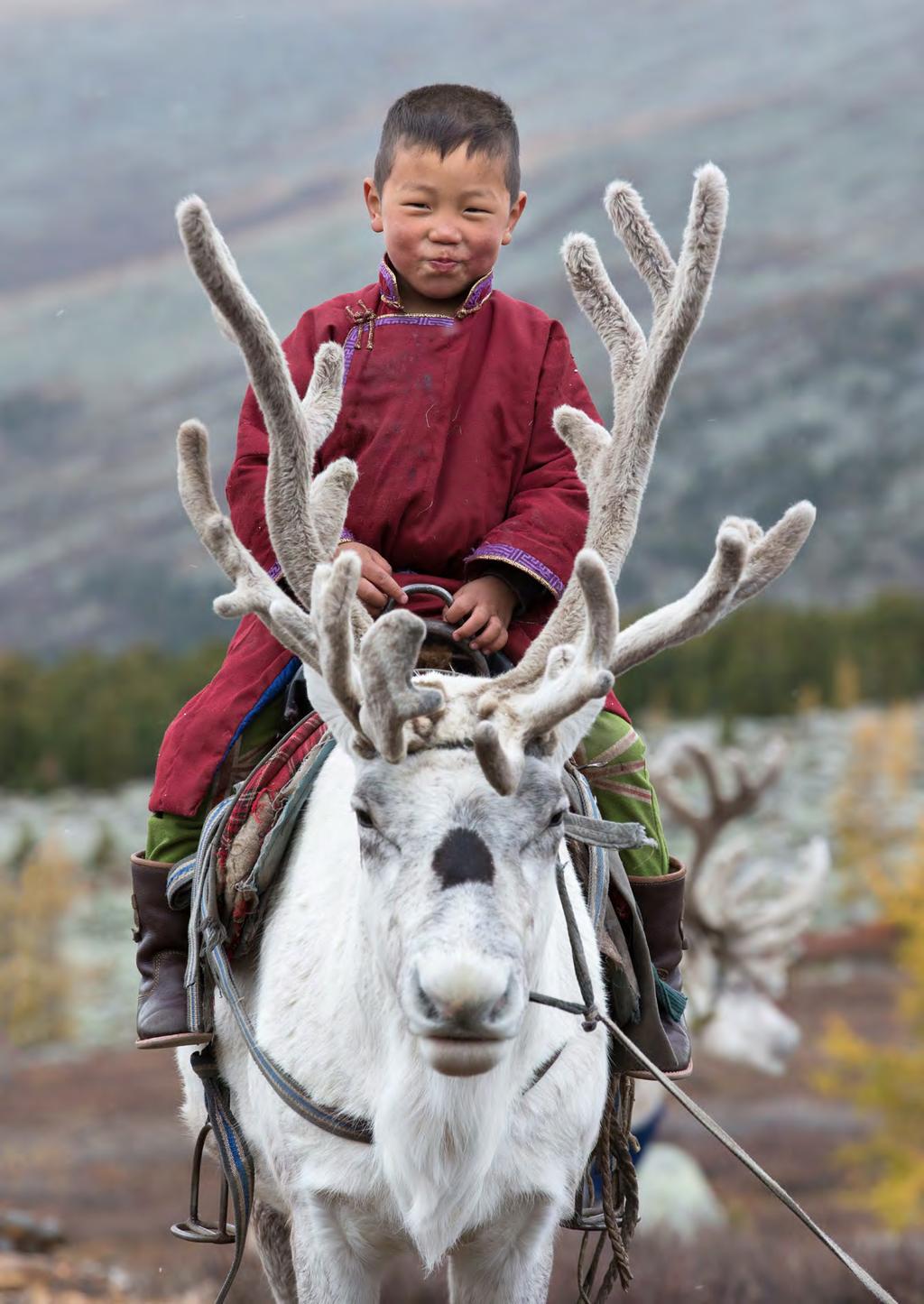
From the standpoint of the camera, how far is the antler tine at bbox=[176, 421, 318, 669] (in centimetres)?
335

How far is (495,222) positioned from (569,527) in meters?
0.76

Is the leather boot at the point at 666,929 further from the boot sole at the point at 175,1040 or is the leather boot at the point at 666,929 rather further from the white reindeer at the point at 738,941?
the white reindeer at the point at 738,941

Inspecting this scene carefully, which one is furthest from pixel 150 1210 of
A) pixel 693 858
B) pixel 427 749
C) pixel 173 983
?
pixel 427 749

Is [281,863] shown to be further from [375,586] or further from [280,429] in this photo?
[280,429]

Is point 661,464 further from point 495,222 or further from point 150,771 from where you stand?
point 495,222

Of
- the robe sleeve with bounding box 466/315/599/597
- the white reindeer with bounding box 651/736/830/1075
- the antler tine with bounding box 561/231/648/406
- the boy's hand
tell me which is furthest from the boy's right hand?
the white reindeer with bounding box 651/736/830/1075

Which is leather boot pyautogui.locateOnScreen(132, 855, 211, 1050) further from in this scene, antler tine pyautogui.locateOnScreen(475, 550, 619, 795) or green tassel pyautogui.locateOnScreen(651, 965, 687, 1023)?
antler tine pyautogui.locateOnScreen(475, 550, 619, 795)

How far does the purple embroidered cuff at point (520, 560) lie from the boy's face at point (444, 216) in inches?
27.6

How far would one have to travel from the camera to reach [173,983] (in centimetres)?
404

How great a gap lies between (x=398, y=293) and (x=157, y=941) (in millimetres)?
1747

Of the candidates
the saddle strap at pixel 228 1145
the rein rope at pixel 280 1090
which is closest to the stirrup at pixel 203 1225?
the rein rope at pixel 280 1090

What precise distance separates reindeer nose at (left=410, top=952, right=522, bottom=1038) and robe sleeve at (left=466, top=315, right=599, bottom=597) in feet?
4.35

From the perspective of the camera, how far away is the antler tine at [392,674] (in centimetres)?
293

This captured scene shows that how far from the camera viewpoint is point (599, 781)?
4.02 meters
